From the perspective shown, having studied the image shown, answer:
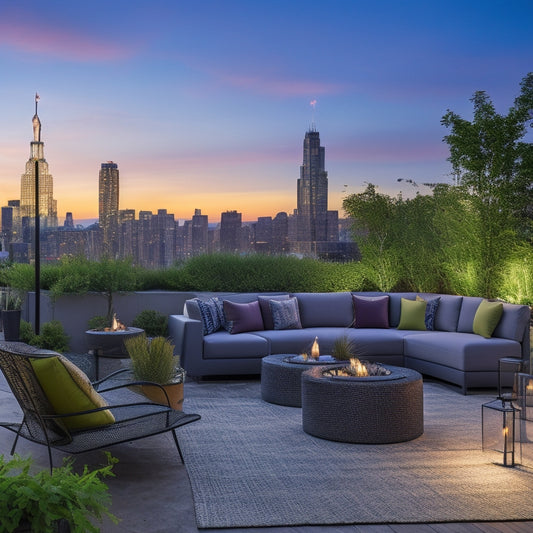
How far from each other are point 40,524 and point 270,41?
9540 millimetres

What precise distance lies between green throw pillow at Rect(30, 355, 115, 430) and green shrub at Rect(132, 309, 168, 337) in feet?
16.7

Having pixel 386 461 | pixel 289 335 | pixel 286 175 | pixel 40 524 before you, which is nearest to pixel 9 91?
pixel 286 175

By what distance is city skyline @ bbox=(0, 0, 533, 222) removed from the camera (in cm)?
997

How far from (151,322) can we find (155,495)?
540 centimetres

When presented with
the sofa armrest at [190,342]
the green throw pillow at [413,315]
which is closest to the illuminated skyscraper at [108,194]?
the sofa armrest at [190,342]

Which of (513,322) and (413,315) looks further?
(413,315)

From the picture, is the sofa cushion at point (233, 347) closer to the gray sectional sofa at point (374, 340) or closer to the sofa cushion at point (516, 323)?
the gray sectional sofa at point (374, 340)

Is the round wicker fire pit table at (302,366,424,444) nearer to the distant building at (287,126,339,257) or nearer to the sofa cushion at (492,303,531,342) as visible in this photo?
the sofa cushion at (492,303,531,342)

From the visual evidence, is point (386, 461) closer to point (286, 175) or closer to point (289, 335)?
point (289, 335)

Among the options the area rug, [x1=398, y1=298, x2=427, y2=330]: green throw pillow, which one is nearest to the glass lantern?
the area rug

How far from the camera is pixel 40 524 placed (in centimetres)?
200

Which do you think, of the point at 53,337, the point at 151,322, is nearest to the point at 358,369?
the point at 151,322

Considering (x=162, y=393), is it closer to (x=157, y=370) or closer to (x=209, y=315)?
(x=157, y=370)

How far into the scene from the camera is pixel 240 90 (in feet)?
37.0
